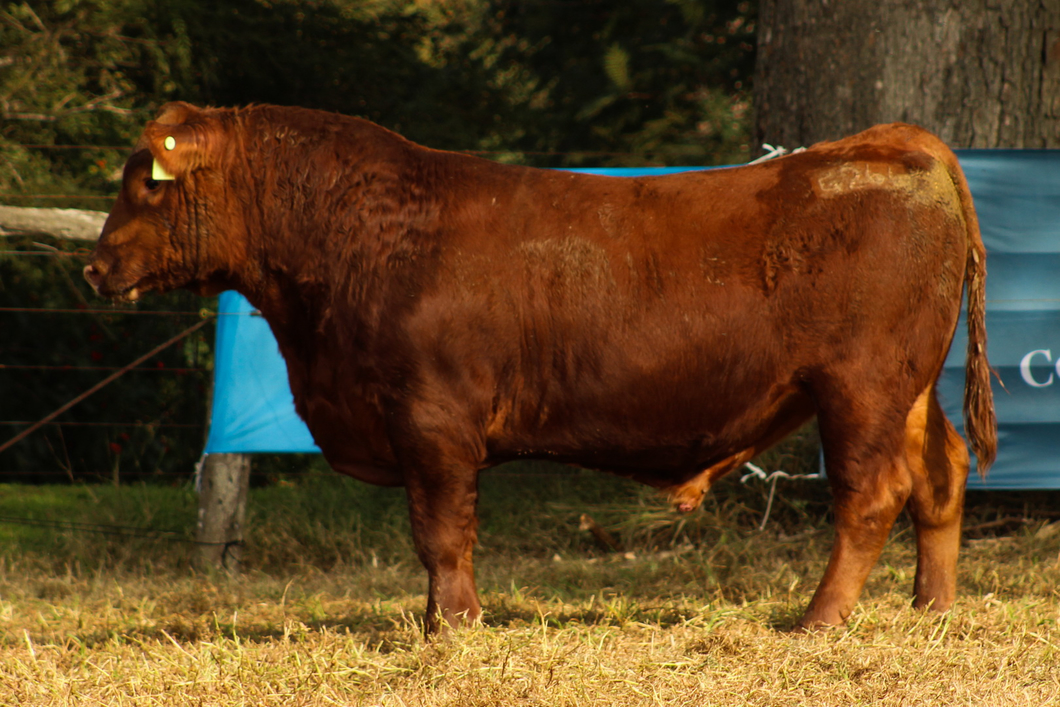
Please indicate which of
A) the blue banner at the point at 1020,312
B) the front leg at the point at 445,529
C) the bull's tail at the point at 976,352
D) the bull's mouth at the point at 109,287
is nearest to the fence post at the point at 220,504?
the bull's mouth at the point at 109,287

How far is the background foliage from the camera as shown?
6582 millimetres

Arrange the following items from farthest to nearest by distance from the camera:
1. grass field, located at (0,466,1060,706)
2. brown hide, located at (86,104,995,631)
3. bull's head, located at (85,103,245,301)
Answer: bull's head, located at (85,103,245,301) < brown hide, located at (86,104,995,631) < grass field, located at (0,466,1060,706)

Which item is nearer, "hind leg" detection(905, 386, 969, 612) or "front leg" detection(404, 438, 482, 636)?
"front leg" detection(404, 438, 482, 636)

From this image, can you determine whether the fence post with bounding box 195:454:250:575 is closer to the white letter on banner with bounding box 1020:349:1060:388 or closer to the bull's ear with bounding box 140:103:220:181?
the bull's ear with bounding box 140:103:220:181

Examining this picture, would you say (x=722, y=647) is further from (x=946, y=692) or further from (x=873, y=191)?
(x=873, y=191)

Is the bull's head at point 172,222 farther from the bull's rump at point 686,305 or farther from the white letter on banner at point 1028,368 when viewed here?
the white letter on banner at point 1028,368

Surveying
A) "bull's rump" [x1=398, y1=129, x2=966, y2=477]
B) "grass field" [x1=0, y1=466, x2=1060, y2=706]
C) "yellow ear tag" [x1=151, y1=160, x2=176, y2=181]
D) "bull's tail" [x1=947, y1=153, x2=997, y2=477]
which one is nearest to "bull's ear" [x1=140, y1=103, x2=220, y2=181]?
"yellow ear tag" [x1=151, y1=160, x2=176, y2=181]

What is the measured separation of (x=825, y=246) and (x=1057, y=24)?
7.97 ft

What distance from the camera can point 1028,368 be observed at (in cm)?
414

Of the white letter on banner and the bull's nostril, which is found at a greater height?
the bull's nostril

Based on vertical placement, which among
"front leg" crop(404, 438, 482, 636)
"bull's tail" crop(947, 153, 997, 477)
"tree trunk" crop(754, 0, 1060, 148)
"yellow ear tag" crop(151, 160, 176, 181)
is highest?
"tree trunk" crop(754, 0, 1060, 148)

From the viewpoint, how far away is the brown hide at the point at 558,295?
9.90 ft

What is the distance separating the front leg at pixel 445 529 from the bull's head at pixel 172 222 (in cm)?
90

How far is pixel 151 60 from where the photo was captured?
23.9 ft
